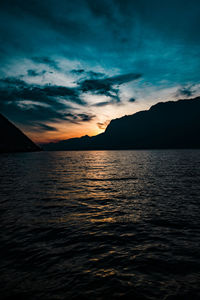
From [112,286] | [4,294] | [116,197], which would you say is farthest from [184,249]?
[116,197]

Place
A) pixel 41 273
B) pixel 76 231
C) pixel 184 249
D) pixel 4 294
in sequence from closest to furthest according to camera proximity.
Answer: pixel 4 294, pixel 41 273, pixel 184 249, pixel 76 231

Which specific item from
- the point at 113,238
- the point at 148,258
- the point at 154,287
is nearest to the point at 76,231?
the point at 113,238

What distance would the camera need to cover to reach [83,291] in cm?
512

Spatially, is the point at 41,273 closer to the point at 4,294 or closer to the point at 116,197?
the point at 4,294

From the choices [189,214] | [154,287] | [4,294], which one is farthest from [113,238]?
[189,214]

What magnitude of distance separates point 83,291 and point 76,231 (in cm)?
431

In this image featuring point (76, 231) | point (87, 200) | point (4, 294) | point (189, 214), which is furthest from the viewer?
point (87, 200)

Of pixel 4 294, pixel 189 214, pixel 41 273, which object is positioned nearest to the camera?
pixel 4 294

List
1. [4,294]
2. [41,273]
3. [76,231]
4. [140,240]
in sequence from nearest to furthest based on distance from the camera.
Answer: [4,294] → [41,273] → [140,240] → [76,231]

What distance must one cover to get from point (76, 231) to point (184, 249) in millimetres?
5349

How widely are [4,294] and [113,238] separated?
16.4 ft

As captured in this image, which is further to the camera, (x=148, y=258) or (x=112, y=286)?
(x=148, y=258)

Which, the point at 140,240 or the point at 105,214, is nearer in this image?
the point at 140,240

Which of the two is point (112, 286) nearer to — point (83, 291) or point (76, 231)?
point (83, 291)
